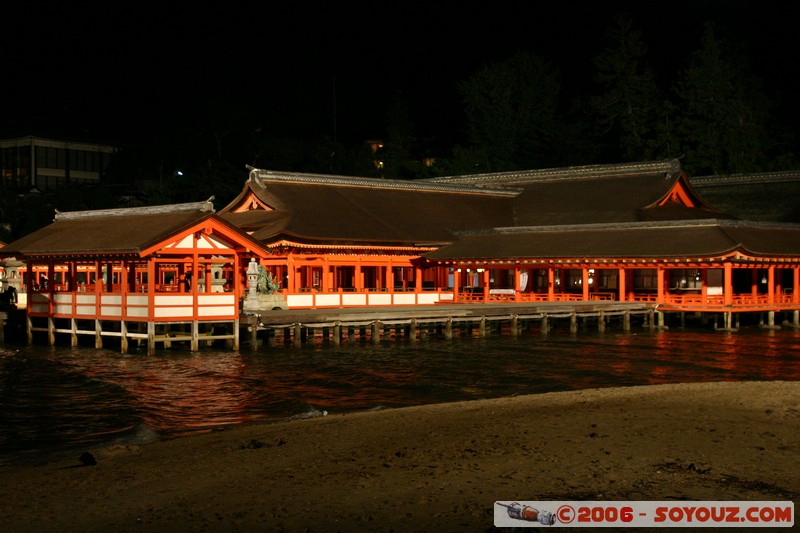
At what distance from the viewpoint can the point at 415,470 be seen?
12969 millimetres

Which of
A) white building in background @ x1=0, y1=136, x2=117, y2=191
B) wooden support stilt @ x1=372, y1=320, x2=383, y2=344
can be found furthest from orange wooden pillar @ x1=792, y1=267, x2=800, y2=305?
white building in background @ x1=0, y1=136, x2=117, y2=191

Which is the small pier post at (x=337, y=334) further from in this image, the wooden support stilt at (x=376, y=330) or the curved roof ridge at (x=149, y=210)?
the curved roof ridge at (x=149, y=210)

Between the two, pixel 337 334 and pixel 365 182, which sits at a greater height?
pixel 365 182

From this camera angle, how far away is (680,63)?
84.2 metres

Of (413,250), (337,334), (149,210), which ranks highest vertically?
(149,210)

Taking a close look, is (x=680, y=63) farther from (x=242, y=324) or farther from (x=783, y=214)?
(x=242, y=324)

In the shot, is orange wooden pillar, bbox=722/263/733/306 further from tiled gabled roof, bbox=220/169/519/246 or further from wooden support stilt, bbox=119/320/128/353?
wooden support stilt, bbox=119/320/128/353

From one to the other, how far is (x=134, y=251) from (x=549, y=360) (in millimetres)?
13391

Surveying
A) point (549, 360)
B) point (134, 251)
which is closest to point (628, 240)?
point (549, 360)

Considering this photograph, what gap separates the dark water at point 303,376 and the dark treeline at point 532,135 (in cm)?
3597

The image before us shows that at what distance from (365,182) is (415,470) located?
131 feet

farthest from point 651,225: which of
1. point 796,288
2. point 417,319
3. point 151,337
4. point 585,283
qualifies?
point 151,337

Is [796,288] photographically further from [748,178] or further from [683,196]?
[748,178]

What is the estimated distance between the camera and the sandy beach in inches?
440
